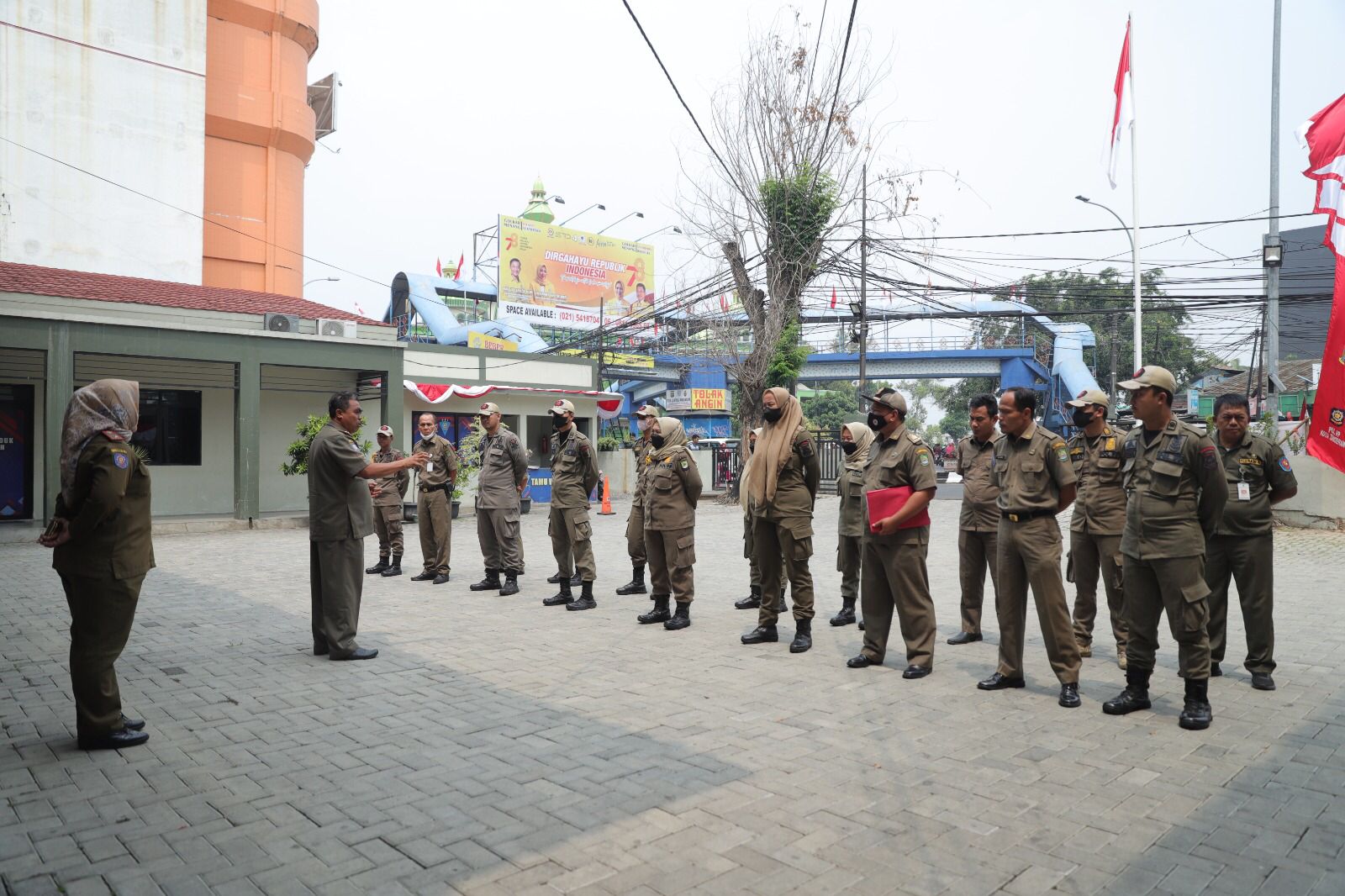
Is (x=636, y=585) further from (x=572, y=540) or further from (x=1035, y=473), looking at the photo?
(x=1035, y=473)

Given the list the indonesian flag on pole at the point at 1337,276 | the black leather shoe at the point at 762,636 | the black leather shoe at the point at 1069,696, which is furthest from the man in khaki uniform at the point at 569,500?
the indonesian flag on pole at the point at 1337,276

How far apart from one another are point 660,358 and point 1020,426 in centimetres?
4165

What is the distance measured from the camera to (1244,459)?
6152mm

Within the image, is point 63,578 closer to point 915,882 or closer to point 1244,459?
point 915,882

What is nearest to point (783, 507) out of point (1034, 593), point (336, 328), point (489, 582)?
point (1034, 593)

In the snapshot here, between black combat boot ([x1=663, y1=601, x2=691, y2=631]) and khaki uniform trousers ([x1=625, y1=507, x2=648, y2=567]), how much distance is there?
1.75 metres

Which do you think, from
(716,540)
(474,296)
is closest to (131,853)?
(716,540)

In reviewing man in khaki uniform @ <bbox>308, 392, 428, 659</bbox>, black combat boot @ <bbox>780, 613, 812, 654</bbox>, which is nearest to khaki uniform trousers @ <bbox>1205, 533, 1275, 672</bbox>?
black combat boot @ <bbox>780, 613, 812, 654</bbox>

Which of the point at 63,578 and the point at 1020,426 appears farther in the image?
the point at 1020,426

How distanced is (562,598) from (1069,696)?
5127mm

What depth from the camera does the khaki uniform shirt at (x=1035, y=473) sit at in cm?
567

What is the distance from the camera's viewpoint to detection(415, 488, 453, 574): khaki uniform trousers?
10703mm

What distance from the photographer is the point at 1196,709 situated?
5043 millimetres

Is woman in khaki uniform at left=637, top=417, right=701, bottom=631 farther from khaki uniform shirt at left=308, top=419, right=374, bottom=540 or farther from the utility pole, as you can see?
the utility pole
